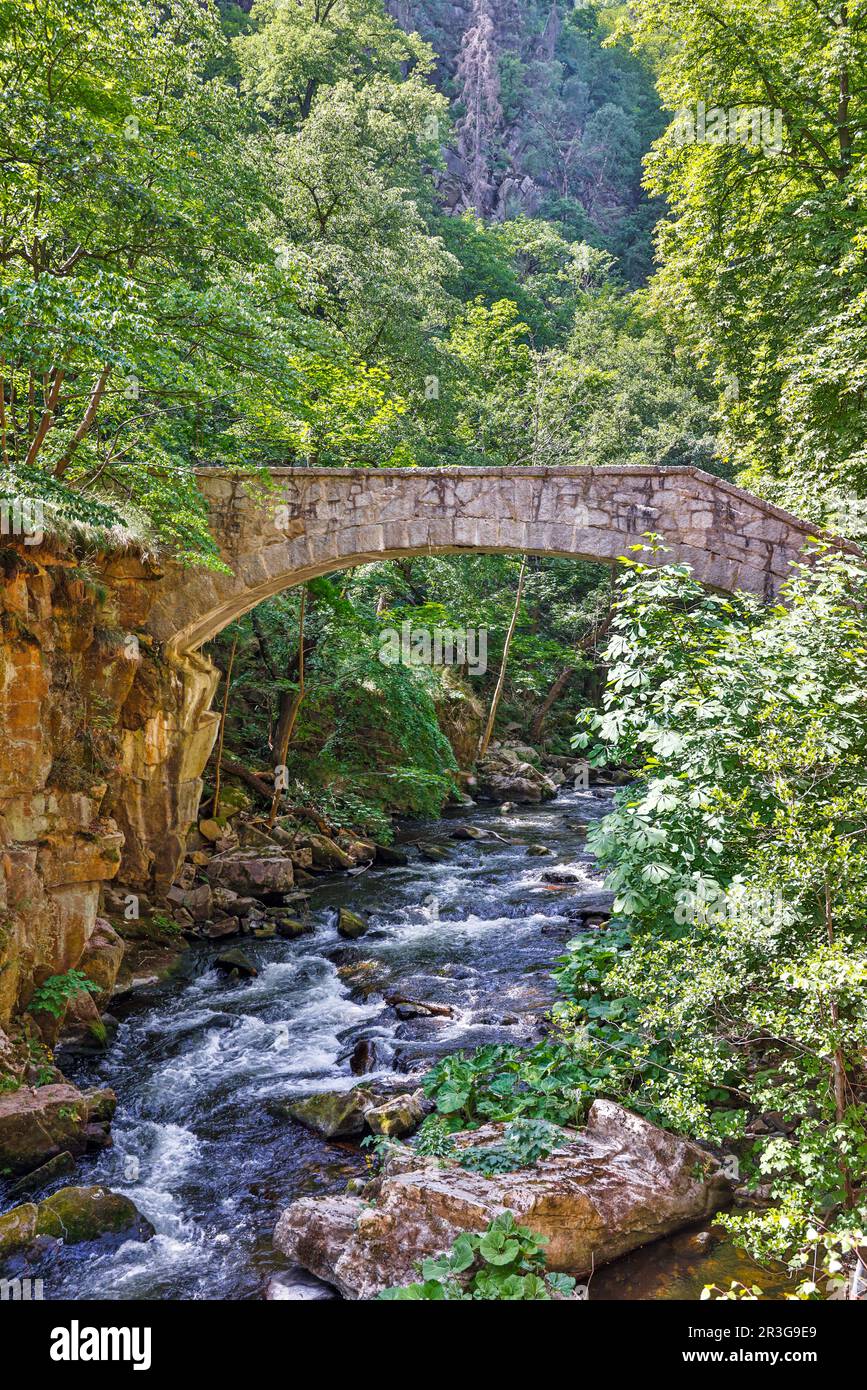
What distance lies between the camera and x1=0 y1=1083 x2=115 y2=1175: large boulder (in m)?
4.44

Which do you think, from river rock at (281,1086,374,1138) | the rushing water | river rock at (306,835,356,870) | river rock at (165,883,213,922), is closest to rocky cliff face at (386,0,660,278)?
river rock at (306,835,356,870)

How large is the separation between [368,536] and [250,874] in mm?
3909

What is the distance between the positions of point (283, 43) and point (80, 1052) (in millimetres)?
19914

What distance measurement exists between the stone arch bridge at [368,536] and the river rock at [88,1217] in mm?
3983

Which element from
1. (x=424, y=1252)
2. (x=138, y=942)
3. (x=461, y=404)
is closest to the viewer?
(x=424, y=1252)

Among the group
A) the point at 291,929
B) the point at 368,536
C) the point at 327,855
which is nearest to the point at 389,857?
the point at 327,855

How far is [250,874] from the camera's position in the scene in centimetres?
920

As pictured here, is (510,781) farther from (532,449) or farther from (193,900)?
(193,900)

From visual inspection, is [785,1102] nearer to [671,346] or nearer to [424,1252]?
[424,1252]

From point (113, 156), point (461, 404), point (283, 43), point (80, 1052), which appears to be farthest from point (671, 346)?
point (80, 1052)

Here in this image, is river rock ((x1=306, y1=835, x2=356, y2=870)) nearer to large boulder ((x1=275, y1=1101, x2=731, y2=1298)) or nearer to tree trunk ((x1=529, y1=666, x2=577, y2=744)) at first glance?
large boulder ((x1=275, y1=1101, x2=731, y2=1298))

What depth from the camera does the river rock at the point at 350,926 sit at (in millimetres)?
8430

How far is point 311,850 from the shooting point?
10547mm

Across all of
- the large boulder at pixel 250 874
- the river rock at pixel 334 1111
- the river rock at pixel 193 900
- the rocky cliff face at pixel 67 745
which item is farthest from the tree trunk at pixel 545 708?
the river rock at pixel 334 1111
